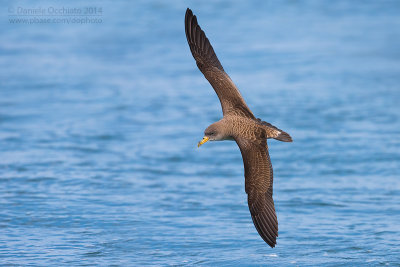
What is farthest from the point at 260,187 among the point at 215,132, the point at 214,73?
the point at 214,73

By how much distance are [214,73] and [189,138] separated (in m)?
4.39

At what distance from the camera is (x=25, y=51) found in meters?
19.5

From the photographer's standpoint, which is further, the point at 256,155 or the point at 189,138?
the point at 189,138

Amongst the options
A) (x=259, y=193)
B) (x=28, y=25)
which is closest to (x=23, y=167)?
(x=259, y=193)

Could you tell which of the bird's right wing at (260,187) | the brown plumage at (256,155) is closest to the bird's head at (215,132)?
the brown plumage at (256,155)

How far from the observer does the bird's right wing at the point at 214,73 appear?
8617mm

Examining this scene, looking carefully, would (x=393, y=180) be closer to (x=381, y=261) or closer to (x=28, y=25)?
(x=381, y=261)

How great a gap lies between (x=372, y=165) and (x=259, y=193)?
435 cm

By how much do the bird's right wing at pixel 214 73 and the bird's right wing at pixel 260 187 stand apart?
77 cm

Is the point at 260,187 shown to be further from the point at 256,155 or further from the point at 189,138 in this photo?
the point at 189,138

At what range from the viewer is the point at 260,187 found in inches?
309

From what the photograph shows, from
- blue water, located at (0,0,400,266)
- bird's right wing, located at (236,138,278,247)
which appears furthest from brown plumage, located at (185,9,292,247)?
blue water, located at (0,0,400,266)

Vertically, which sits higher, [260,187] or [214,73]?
[214,73]

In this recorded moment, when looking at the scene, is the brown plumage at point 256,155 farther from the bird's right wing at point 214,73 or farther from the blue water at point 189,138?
the blue water at point 189,138
